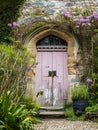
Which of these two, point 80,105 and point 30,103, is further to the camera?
point 80,105

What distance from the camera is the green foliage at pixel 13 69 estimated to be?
8.70m

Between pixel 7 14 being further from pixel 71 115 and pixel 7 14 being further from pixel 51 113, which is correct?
pixel 71 115

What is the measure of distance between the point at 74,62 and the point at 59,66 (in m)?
0.54

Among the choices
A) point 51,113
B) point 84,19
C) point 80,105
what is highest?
point 84,19

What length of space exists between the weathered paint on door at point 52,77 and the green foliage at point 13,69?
1.12 metres

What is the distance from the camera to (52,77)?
35.5ft

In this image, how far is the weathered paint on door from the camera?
10781mm

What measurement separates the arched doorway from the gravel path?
1.43 metres

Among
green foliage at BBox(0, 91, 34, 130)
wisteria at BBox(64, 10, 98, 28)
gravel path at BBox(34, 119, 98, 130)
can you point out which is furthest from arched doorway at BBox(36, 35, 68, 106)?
green foliage at BBox(0, 91, 34, 130)

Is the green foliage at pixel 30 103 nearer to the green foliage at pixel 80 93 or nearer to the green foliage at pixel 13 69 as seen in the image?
the green foliage at pixel 13 69

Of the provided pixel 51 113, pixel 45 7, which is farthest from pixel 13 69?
pixel 45 7

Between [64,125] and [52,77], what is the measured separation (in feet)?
8.55

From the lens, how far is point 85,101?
9.79 meters

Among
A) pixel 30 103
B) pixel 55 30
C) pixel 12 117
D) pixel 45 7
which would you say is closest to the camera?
pixel 12 117
